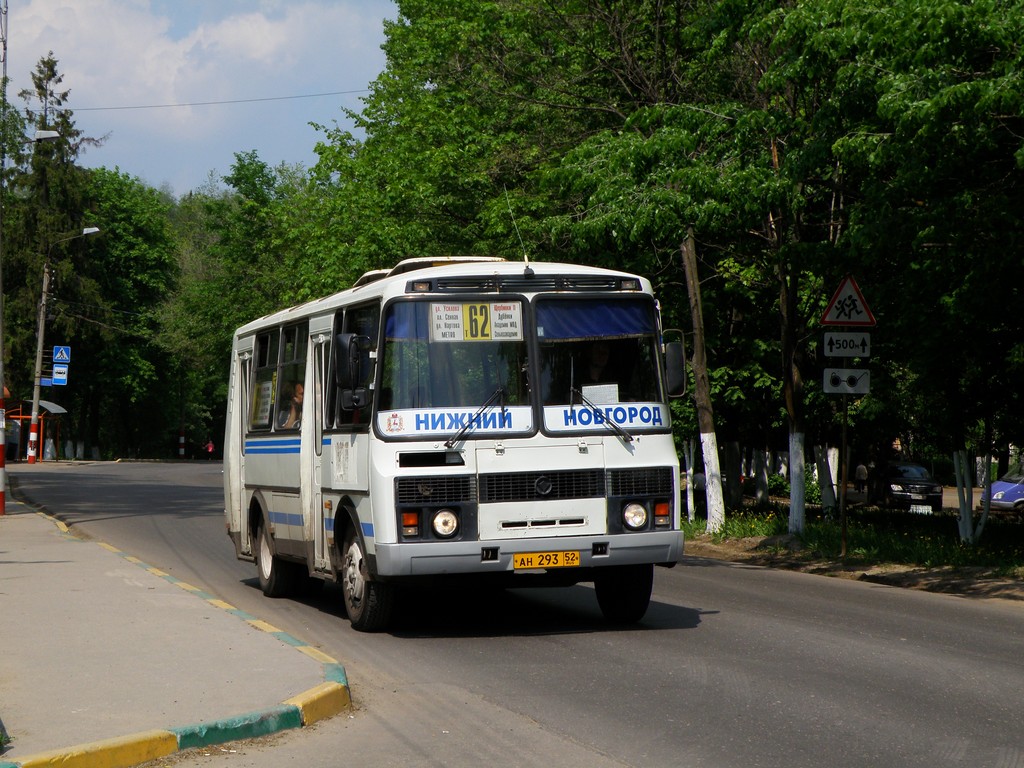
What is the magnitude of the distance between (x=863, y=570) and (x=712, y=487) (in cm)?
569

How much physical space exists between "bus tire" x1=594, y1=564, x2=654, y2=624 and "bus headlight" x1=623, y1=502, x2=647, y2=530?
50 centimetres

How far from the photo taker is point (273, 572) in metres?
14.6

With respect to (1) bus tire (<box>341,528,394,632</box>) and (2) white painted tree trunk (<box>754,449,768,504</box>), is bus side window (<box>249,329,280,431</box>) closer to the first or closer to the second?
(1) bus tire (<box>341,528,394,632</box>)

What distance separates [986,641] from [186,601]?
275 inches

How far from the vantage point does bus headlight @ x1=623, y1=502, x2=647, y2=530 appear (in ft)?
36.5

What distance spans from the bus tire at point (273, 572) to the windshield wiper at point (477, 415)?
4304 mm

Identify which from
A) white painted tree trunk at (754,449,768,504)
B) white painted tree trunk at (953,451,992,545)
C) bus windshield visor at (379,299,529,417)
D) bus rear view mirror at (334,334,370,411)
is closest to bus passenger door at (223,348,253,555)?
bus rear view mirror at (334,334,370,411)

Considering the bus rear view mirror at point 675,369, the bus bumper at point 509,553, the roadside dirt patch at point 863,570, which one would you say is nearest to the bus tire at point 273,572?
the bus bumper at point 509,553

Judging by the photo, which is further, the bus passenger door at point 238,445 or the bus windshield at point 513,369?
the bus passenger door at point 238,445

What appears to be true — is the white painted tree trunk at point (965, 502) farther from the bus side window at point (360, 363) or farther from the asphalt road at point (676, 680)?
the bus side window at point (360, 363)

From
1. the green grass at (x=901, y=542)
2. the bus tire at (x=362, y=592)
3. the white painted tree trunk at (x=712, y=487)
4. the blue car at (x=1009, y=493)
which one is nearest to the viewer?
the bus tire at (x=362, y=592)

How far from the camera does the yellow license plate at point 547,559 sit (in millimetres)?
10836

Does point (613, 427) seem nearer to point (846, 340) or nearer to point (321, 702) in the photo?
point (321, 702)

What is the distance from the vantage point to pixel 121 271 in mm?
80562
